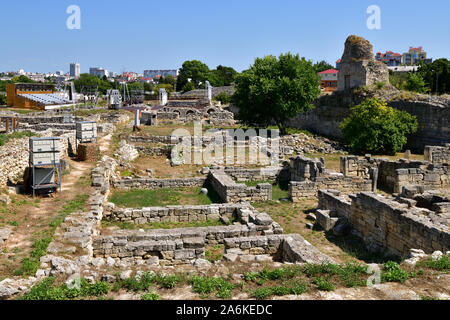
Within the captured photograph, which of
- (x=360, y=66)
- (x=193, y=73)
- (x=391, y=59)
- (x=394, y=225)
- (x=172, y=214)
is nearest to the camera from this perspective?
(x=394, y=225)

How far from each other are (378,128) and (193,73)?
88933mm

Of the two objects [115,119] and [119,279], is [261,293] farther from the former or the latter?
[115,119]

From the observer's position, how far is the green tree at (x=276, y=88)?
108 ft

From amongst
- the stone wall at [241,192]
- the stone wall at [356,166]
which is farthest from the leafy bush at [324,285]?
the stone wall at [356,166]

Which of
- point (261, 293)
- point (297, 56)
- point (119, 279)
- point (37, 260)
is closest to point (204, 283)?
point (261, 293)

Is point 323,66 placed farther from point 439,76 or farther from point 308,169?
point 308,169

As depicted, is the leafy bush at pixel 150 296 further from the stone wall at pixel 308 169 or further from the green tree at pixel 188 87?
the green tree at pixel 188 87

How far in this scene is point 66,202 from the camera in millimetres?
12453

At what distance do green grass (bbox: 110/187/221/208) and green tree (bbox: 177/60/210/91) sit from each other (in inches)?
3613

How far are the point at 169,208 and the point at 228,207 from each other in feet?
6.44

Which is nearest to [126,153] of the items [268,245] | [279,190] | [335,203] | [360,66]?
[279,190]

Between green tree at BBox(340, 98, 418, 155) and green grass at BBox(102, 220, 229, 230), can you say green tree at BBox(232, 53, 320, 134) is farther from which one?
green grass at BBox(102, 220, 229, 230)

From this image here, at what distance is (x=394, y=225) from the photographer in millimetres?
10422

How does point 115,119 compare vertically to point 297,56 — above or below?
below
